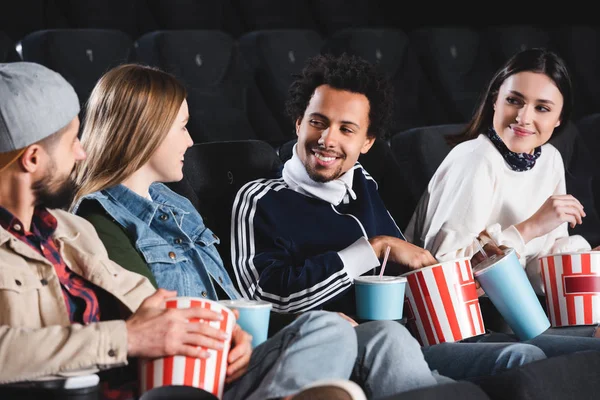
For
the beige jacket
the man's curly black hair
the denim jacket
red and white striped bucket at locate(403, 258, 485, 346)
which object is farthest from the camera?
the man's curly black hair

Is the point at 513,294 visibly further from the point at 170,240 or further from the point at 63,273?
the point at 63,273

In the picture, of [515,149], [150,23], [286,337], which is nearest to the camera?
[286,337]

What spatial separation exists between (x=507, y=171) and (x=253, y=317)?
886 mm

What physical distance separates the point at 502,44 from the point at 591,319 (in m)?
2.00

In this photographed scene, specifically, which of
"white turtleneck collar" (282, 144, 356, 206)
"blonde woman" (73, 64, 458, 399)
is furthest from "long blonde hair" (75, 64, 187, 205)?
"white turtleneck collar" (282, 144, 356, 206)

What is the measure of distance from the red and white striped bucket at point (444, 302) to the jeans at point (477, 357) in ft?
0.08

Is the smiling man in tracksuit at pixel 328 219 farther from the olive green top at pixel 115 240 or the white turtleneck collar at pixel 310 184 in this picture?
the olive green top at pixel 115 240

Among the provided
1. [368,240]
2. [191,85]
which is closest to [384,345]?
[368,240]

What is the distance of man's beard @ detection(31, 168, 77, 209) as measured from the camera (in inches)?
47.1

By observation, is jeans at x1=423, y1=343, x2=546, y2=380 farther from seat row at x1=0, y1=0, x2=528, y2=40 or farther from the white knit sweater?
seat row at x1=0, y1=0, x2=528, y2=40

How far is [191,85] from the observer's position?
9.29ft

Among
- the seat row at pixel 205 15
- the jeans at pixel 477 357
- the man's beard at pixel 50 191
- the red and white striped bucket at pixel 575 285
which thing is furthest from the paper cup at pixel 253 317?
the seat row at pixel 205 15

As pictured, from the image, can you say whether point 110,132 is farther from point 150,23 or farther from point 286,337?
point 150,23

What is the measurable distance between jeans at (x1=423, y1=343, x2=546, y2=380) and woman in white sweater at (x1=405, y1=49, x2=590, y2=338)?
1.13 feet
